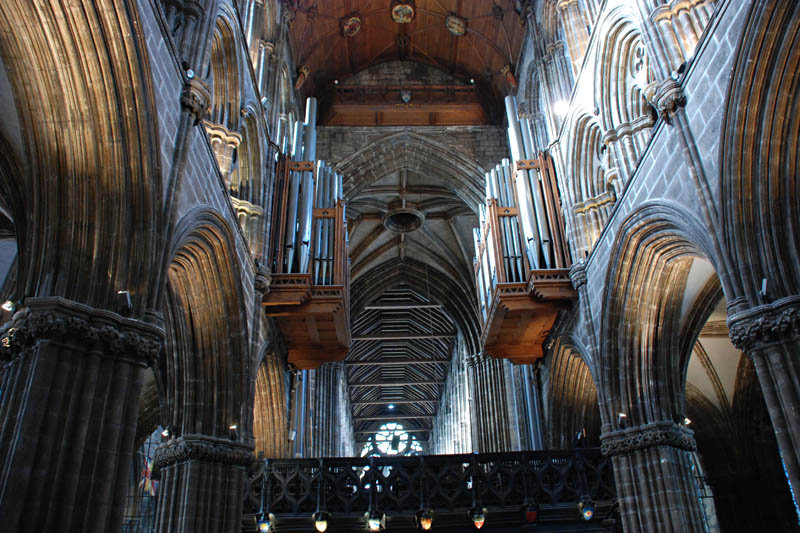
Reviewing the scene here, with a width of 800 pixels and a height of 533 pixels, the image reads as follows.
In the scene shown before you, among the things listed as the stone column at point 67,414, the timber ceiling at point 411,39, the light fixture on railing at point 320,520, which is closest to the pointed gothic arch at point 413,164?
the timber ceiling at point 411,39

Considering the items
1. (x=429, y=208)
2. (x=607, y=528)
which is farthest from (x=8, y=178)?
(x=429, y=208)

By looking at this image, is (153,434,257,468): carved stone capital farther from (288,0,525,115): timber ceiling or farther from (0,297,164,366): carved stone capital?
(288,0,525,115): timber ceiling

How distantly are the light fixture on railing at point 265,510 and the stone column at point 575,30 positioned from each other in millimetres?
10425

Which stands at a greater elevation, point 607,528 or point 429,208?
point 429,208

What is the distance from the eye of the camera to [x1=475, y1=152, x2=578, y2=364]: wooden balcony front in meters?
13.6

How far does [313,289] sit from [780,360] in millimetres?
8704

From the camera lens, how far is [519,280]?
1411 centimetres

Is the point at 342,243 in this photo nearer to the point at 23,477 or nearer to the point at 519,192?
the point at 519,192

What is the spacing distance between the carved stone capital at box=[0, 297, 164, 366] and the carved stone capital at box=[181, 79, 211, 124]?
128 inches

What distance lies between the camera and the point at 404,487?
43.6 ft

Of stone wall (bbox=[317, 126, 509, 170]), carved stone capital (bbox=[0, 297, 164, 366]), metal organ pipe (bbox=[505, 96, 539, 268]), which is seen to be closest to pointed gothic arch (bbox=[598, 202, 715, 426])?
metal organ pipe (bbox=[505, 96, 539, 268])

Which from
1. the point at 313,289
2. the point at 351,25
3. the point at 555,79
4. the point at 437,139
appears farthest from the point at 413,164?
the point at 313,289

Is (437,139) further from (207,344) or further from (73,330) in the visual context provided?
(73,330)

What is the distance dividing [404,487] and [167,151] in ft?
27.4
